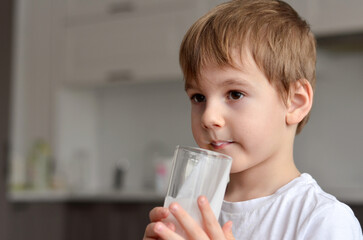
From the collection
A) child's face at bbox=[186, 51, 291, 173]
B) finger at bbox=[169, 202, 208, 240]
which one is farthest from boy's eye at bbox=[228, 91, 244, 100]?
finger at bbox=[169, 202, 208, 240]

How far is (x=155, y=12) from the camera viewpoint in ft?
10.4

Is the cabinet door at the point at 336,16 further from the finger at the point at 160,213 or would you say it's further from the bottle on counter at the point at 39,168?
the finger at the point at 160,213

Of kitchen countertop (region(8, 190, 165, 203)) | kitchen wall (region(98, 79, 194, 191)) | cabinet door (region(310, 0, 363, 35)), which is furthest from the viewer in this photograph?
kitchen wall (region(98, 79, 194, 191))

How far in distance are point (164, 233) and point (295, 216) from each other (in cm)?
23

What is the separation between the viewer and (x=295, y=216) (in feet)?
2.82

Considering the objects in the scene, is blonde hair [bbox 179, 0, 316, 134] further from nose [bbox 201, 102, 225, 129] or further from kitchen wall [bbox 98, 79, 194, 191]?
kitchen wall [bbox 98, 79, 194, 191]

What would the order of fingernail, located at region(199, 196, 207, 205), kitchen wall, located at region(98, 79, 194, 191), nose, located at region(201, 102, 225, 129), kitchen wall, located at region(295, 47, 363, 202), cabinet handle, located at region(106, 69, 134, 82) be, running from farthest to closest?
kitchen wall, located at region(98, 79, 194, 191), cabinet handle, located at region(106, 69, 134, 82), kitchen wall, located at region(295, 47, 363, 202), nose, located at region(201, 102, 225, 129), fingernail, located at region(199, 196, 207, 205)

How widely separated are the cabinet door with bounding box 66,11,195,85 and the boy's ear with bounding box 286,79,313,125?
84.7 inches

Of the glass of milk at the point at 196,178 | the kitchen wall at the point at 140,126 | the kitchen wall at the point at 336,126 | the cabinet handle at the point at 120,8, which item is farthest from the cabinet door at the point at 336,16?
the glass of milk at the point at 196,178

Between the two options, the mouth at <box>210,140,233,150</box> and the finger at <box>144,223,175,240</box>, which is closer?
the finger at <box>144,223,175,240</box>

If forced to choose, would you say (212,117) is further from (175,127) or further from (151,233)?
(175,127)

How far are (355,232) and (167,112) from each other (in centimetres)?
270

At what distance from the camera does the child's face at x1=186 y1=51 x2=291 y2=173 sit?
0.87 m

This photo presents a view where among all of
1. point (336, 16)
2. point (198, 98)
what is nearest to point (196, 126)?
point (198, 98)
